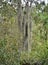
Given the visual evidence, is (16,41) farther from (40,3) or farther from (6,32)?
(40,3)

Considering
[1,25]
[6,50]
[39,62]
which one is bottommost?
[39,62]

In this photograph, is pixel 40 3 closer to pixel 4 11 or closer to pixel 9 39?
pixel 4 11

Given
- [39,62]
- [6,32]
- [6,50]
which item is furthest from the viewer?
[39,62]

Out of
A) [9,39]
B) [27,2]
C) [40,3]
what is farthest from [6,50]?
[40,3]

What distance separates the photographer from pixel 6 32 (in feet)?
36.8

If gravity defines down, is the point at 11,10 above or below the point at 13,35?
above

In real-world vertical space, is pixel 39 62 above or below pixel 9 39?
below

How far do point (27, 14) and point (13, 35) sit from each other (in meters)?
6.59

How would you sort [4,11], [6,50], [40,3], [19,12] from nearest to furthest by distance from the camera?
1. [6,50]
2. [4,11]
3. [19,12]
4. [40,3]

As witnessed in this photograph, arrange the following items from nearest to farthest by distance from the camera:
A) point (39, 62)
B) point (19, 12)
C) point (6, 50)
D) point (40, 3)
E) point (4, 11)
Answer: point (6, 50), point (4, 11), point (39, 62), point (19, 12), point (40, 3)

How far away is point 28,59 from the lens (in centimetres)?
1498

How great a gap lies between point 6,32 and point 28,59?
13.7 ft

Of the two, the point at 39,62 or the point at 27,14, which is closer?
the point at 39,62

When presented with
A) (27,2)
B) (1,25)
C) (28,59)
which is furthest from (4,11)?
(27,2)
